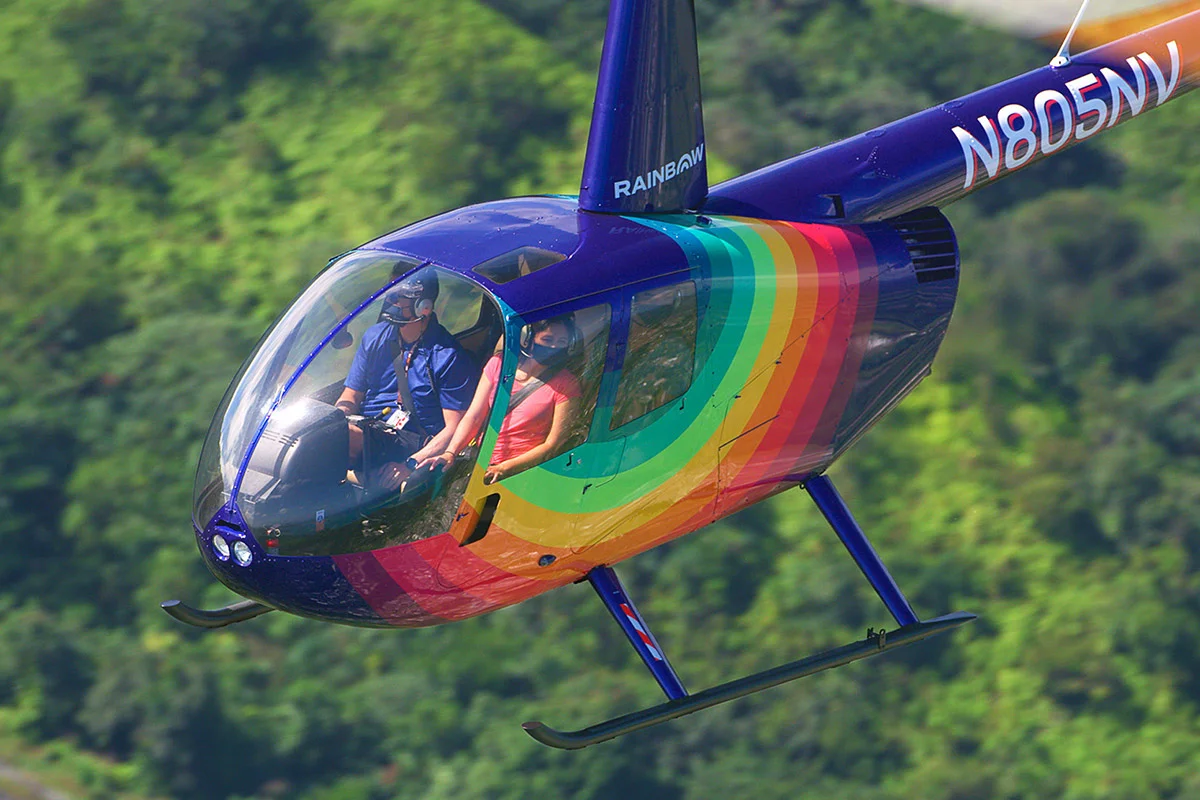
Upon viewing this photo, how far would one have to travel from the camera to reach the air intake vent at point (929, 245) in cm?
896

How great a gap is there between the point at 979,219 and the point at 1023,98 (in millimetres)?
17928

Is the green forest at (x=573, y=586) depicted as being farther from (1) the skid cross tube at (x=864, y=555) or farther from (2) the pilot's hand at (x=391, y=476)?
(2) the pilot's hand at (x=391, y=476)

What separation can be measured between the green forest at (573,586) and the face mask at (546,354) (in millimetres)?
16066

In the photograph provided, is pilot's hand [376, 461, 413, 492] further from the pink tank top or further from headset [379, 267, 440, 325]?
headset [379, 267, 440, 325]

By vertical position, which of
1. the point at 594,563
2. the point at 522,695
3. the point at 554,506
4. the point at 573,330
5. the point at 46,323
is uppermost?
the point at 573,330

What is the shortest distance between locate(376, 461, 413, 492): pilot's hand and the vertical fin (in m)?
1.77

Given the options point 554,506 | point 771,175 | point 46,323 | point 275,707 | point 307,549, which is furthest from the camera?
point 46,323

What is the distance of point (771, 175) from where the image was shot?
9016mm

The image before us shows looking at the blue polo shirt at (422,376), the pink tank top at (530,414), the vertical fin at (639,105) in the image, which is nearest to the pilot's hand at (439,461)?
the blue polo shirt at (422,376)

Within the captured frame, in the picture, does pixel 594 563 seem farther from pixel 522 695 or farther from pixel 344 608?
pixel 522 695

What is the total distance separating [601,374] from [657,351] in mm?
362

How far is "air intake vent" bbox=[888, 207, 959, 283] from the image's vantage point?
8961mm

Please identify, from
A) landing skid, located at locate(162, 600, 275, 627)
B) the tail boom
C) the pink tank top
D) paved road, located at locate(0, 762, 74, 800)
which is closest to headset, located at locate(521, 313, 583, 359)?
the pink tank top

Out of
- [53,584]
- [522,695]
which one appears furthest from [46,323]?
[522,695]
